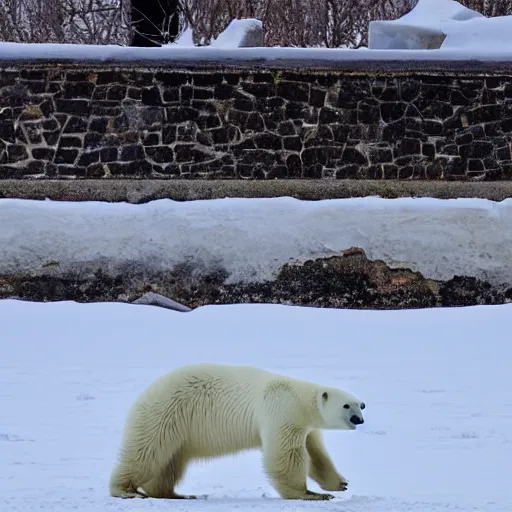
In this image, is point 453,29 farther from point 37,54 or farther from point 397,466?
point 397,466

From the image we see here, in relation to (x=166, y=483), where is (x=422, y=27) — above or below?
below

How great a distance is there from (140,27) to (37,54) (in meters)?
7.48

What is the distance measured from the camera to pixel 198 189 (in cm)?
1287

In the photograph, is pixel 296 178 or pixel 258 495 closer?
pixel 258 495

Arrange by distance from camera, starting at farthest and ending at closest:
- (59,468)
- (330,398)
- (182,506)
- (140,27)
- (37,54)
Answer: (140,27), (37,54), (59,468), (330,398), (182,506)

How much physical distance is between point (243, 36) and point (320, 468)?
927 centimetres

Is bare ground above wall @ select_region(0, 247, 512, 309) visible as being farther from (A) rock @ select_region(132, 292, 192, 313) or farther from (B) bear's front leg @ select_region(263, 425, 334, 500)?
(B) bear's front leg @ select_region(263, 425, 334, 500)

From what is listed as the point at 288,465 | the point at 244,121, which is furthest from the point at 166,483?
the point at 244,121

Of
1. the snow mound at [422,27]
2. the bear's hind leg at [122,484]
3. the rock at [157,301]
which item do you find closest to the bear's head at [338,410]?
the bear's hind leg at [122,484]

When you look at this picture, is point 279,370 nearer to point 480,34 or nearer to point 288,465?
point 288,465

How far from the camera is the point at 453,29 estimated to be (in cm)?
1352

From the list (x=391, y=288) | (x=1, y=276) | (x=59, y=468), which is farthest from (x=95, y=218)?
(x=59, y=468)

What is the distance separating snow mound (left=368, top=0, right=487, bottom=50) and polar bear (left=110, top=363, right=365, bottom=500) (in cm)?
842

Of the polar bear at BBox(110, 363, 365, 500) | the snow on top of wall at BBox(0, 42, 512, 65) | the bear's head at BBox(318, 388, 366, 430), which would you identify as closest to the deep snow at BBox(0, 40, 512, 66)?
the snow on top of wall at BBox(0, 42, 512, 65)
